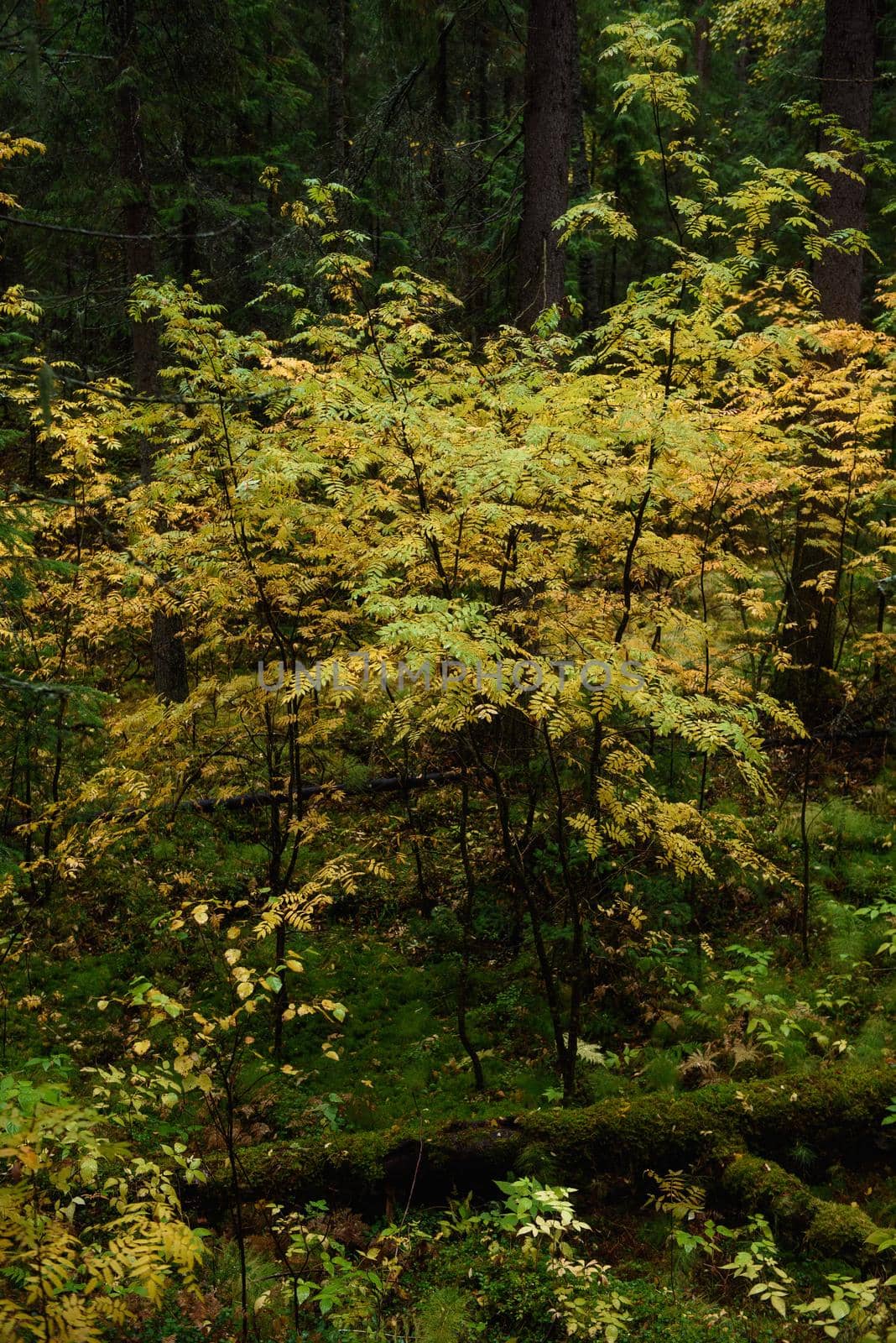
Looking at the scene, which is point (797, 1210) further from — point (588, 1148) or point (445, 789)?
point (445, 789)

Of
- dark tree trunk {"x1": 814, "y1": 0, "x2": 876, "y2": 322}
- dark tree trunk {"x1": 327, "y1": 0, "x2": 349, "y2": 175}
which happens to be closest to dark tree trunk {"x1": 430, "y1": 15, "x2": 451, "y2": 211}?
dark tree trunk {"x1": 327, "y1": 0, "x2": 349, "y2": 175}

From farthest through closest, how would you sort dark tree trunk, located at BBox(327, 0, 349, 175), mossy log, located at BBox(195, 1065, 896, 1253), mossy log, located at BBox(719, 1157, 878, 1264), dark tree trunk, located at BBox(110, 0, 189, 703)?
dark tree trunk, located at BBox(327, 0, 349, 175), dark tree trunk, located at BBox(110, 0, 189, 703), mossy log, located at BBox(195, 1065, 896, 1253), mossy log, located at BBox(719, 1157, 878, 1264)

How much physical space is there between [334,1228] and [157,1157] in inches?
46.7

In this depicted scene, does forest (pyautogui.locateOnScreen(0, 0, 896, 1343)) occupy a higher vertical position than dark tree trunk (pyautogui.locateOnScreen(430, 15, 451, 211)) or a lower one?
lower

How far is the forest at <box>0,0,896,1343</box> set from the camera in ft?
12.5

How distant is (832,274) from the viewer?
8828 millimetres

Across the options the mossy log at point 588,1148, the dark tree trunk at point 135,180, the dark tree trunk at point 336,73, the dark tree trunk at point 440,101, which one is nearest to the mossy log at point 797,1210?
the mossy log at point 588,1148

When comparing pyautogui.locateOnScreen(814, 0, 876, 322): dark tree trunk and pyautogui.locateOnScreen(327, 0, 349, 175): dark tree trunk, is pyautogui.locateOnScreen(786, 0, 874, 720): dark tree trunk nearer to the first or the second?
pyautogui.locateOnScreen(814, 0, 876, 322): dark tree trunk

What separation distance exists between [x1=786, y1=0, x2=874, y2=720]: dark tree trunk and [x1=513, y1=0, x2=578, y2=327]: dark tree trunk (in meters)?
2.81

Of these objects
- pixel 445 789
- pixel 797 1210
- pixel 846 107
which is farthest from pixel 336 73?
pixel 797 1210

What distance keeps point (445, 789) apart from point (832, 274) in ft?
25.3

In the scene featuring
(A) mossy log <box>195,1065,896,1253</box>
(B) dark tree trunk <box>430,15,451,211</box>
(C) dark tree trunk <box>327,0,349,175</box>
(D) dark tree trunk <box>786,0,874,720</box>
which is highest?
(C) dark tree trunk <box>327,0,349,175</box>

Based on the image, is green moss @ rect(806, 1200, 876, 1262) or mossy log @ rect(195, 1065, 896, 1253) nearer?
green moss @ rect(806, 1200, 876, 1262)

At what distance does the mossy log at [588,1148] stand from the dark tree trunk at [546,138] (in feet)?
24.8
